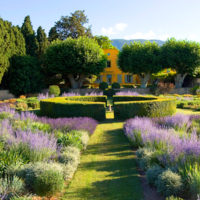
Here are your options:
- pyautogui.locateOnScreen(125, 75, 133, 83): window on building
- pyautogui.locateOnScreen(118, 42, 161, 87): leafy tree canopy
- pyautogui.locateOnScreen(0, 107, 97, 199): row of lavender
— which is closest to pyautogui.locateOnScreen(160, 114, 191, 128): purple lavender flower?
pyautogui.locateOnScreen(0, 107, 97, 199): row of lavender

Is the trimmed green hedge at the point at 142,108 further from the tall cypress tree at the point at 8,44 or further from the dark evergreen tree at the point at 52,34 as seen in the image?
the dark evergreen tree at the point at 52,34

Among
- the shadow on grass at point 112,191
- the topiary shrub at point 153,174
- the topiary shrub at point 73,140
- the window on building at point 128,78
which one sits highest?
the window on building at point 128,78

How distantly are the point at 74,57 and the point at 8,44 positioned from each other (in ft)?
25.7

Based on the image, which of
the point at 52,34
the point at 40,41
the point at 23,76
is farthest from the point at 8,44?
the point at 52,34

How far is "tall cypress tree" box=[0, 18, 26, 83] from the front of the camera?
2442cm

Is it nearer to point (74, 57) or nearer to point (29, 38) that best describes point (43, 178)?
point (74, 57)

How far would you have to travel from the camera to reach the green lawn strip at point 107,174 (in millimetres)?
4371

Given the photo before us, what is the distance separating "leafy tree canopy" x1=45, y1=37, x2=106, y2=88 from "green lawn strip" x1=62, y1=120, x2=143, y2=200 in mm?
21084

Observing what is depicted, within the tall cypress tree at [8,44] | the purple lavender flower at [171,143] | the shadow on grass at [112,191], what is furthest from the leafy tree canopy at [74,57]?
the shadow on grass at [112,191]

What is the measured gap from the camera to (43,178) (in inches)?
164

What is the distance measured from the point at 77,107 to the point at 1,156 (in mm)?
7025

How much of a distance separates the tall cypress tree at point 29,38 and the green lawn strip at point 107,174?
25569 millimetres

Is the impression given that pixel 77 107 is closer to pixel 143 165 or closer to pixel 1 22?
pixel 143 165

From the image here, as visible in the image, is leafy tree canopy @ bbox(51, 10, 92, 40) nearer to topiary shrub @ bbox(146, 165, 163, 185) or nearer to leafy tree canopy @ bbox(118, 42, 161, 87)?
leafy tree canopy @ bbox(118, 42, 161, 87)
